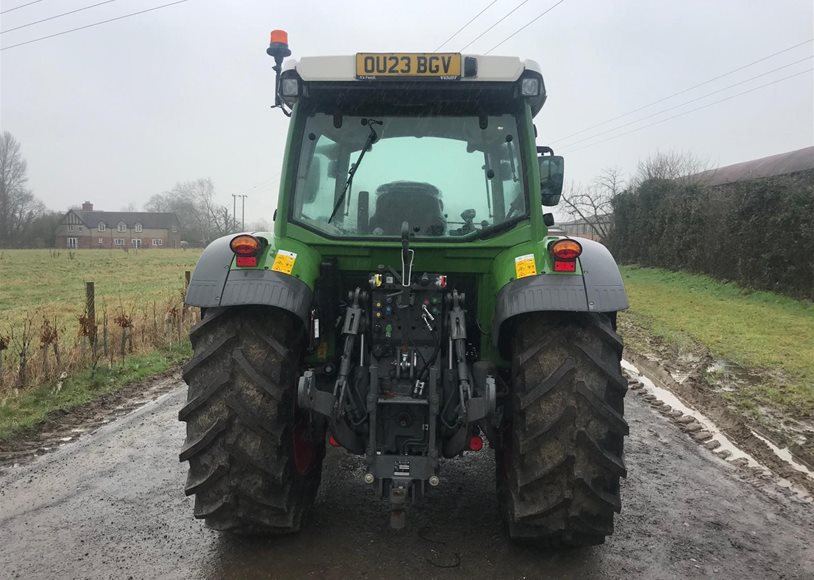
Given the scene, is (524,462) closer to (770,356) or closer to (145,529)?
(145,529)

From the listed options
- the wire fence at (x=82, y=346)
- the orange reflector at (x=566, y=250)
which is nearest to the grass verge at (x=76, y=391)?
the wire fence at (x=82, y=346)

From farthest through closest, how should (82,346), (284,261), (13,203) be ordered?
(13,203) < (82,346) < (284,261)

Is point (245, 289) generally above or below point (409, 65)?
below

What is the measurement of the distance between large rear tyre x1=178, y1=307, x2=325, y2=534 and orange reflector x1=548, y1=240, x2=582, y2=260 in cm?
136

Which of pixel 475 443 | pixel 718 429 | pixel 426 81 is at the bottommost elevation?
pixel 718 429

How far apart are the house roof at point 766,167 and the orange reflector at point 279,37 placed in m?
15.3

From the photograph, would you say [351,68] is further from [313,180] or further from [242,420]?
[242,420]

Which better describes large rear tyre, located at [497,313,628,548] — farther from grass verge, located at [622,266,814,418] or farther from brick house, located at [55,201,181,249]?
brick house, located at [55,201,181,249]

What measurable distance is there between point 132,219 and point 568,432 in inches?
3741

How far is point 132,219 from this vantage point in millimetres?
89062

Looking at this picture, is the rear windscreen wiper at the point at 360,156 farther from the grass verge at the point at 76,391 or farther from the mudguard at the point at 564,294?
the grass verge at the point at 76,391

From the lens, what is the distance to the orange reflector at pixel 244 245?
3.15m

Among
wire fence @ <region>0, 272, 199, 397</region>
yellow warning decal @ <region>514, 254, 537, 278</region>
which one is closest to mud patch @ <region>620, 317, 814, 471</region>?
yellow warning decal @ <region>514, 254, 537, 278</region>

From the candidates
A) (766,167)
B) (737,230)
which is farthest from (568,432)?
(766,167)
